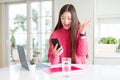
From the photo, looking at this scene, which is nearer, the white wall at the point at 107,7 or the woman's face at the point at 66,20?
the woman's face at the point at 66,20

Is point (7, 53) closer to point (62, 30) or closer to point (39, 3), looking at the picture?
point (39, 3)

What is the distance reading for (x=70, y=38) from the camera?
2299 millimetres

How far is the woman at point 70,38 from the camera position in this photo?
2.24 metres

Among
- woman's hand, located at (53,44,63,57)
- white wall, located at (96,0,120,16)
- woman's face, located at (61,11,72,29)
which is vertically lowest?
woman's hand, located at (53,44,63,57)

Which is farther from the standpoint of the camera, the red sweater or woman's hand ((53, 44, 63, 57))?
the red sweater

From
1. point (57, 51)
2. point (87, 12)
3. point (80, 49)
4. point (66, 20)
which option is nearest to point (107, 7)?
point (87, 12)

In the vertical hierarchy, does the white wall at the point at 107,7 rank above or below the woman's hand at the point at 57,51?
above

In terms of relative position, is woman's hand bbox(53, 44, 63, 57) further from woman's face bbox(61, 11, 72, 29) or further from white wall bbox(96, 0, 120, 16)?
white wall bbox(96, 0, 120, 16)

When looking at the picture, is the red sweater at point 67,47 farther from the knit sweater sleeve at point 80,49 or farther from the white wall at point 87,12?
the white wall at point 87,12

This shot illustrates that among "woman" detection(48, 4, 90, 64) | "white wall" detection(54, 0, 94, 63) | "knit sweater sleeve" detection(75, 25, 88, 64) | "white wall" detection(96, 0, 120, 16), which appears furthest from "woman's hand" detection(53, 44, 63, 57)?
"white wall" detection(96, 0, 120, 16)

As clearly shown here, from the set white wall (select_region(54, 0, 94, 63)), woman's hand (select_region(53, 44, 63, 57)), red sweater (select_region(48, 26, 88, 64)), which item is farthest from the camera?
white wall (select_region(54, 0, 94, 63))

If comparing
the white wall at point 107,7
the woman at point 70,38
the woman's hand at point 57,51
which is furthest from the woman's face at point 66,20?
the white wall at point 107,7

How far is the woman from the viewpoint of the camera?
224cm

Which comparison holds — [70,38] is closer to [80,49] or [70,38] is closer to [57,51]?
[80,49]
